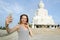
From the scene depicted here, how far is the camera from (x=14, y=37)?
1434 centimetres

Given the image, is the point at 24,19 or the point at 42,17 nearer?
the point at 24,19

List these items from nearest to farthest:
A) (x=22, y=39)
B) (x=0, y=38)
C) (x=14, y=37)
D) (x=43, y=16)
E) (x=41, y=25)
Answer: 1. (x=22, y=39)
2. (x=0, y=38)
3. (x=14, y=37)
4. (x=41, y=25)
5. (x=43, y=16)

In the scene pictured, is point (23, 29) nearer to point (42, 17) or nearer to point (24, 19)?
point (24, 19)

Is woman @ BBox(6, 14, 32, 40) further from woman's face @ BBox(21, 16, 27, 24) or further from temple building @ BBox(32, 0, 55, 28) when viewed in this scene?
temple building @ BBox(32, 0, 55, 28)

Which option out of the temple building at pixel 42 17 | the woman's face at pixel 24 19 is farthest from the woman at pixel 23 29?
the temple building at pixel 42 17

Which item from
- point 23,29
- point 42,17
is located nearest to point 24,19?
point 23,29

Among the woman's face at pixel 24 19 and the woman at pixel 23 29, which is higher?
the woman's face at pixel 24 19

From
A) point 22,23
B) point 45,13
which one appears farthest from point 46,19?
point 22,23

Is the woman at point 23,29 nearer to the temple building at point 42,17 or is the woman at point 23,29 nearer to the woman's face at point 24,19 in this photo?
the woman's face at point 24,19

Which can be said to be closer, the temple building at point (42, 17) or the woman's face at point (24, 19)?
the woman's face at point (24, 19)

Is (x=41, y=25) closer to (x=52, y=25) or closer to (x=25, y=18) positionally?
(x=52, y=25)

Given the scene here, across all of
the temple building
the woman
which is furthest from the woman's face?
the temple building

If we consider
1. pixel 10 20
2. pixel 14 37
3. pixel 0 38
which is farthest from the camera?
pixel 14 37

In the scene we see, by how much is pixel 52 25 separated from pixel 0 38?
4570cm
